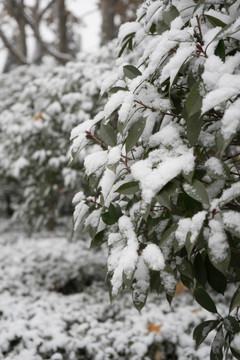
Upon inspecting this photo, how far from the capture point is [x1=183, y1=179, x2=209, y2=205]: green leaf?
0.88 meters

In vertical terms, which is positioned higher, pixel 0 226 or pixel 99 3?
pixel 99 3

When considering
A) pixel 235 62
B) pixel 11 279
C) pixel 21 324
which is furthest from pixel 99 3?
pixel 235 62

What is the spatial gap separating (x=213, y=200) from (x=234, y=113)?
257 mm

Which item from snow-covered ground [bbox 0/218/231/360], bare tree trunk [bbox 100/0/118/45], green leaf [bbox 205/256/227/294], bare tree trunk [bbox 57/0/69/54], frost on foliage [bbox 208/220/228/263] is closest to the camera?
frost on foliage [bbox 208/220/228/263]

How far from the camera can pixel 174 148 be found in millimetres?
1007

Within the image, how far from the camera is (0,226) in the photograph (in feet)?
20.6

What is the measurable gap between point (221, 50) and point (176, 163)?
0.33 m

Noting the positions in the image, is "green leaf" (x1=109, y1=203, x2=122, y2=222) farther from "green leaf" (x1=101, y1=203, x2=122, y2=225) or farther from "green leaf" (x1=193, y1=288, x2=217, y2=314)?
"green leaf" (x1=193, y1=288, x2=217, y2=314)

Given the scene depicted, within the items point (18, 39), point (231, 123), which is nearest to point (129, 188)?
point (231, 123)

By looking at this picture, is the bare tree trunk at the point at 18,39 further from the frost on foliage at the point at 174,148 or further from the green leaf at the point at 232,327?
the green leaf at the point at 232,327

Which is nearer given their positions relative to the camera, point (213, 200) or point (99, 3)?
point (213, 200)

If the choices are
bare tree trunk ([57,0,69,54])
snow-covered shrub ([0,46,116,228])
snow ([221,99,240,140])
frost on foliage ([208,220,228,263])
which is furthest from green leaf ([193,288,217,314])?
bare tree trunk ([57,0,69,54])

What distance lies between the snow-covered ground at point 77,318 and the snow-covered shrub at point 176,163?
1020mm

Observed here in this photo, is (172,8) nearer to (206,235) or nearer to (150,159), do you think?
(150,159)
